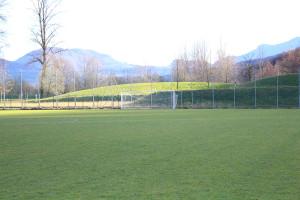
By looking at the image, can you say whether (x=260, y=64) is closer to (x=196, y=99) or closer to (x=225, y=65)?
(x=225, y=65)

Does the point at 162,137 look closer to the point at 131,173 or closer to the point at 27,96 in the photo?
the point at 131,173

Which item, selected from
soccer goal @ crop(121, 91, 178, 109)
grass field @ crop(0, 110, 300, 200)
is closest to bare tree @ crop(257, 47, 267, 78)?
soccer goal @ crop(121, 91, 178, 109)

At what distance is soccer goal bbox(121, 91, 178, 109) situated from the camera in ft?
140

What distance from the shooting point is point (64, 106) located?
1747 inches

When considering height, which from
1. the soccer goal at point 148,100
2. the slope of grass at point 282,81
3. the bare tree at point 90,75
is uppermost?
the bare tree at point 90,75

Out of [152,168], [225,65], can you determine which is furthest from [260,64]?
[152,168]

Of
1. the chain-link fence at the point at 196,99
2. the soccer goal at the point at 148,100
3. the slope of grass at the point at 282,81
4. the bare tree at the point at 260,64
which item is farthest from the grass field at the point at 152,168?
the bare tree at the point at 260,64

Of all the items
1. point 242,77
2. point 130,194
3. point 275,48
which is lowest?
A: point 130,194

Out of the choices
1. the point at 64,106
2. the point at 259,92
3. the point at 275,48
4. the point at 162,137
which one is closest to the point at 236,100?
the point at 259,92

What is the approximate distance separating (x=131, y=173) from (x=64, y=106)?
125 ft

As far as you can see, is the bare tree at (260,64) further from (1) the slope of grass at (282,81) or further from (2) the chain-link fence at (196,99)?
(2) the chain-link fence at (196,99)

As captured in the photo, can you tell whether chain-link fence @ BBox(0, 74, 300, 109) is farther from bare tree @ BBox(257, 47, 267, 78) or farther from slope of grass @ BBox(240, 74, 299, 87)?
bare tree @ BBox(257, 47, 267, 78)

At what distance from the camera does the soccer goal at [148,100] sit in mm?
42688

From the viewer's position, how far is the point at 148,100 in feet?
144
